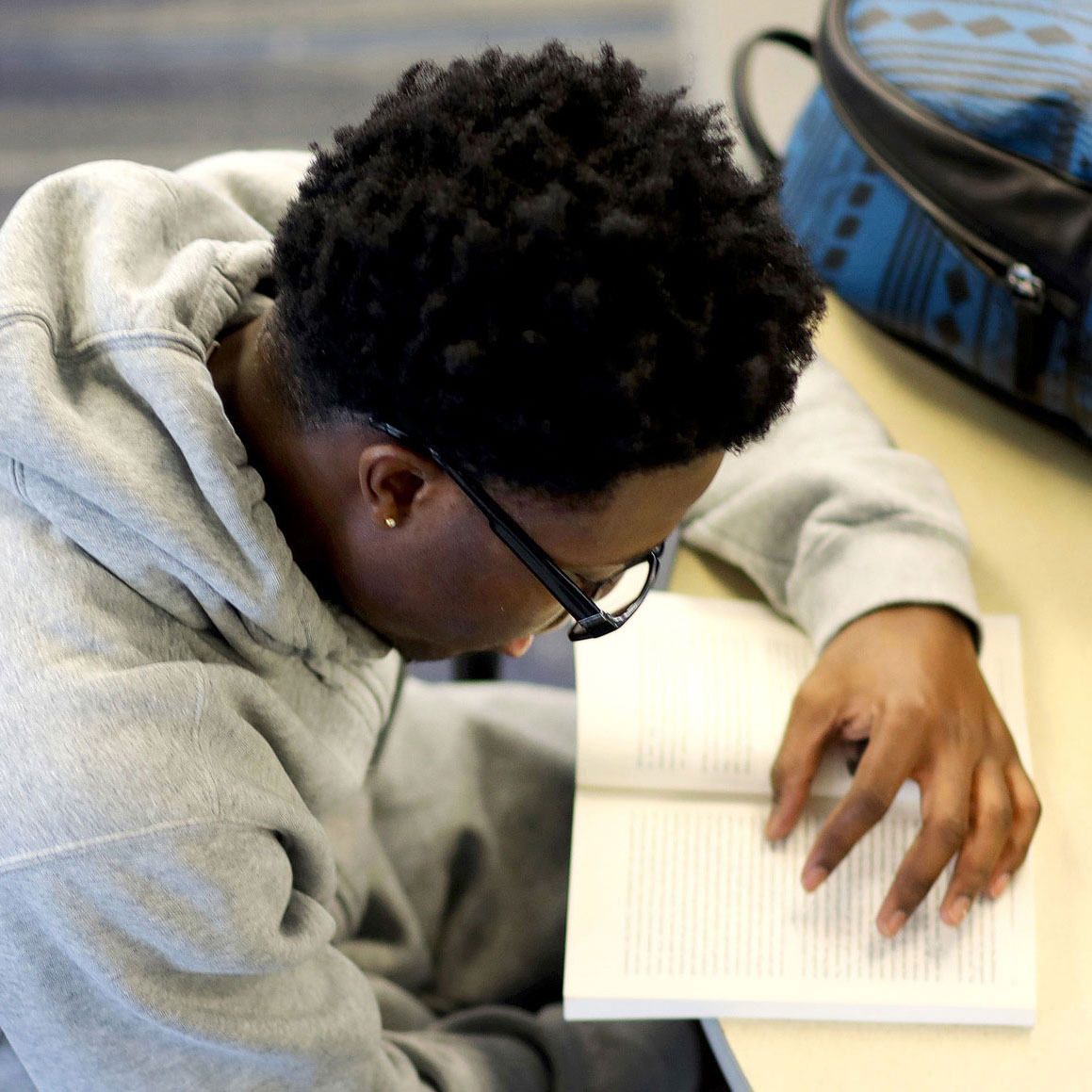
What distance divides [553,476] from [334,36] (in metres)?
1.92

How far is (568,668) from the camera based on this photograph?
150cm

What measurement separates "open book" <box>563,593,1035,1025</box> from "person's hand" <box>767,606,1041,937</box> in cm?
2

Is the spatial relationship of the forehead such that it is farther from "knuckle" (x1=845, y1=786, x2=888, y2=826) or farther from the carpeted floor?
the carpeted floor

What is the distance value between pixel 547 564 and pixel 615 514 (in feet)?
0.16

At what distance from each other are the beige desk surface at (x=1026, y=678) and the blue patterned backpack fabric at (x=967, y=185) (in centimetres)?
4

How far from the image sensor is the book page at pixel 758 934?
70 centimetres

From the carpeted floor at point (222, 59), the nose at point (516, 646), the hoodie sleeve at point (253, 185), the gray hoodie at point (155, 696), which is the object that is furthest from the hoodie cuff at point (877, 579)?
the carpeted floor at point (222, 59)

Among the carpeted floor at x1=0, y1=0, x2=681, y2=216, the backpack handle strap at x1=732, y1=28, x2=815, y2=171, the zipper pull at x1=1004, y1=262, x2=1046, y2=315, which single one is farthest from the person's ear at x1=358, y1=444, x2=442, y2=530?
the carpeted floor at x1=0, y1=0, x2=681, y2=216

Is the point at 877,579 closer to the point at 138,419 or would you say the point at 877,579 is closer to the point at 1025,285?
the point at 1025,285

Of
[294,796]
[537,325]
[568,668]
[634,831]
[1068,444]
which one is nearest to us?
[537,325]

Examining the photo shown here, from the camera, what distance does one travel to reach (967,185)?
2.95 feet

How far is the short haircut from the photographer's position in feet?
1.59

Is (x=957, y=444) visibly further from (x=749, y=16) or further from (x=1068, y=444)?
(x=749, y=16)

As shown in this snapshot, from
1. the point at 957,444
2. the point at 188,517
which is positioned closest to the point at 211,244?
the point at 188,517
